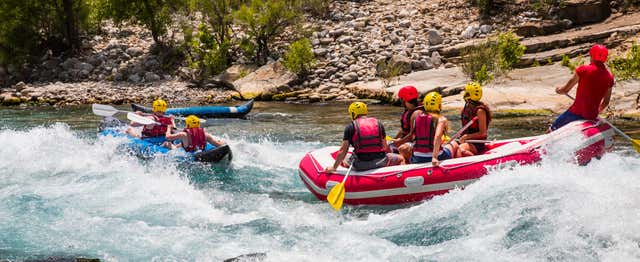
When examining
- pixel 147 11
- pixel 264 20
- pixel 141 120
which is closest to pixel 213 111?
pixel 141 120

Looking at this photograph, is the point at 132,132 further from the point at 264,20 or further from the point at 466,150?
the point at 264,20

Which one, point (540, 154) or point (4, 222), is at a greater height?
point (540, 154)

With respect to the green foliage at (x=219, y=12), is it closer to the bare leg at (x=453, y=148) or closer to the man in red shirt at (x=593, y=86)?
the bare leg at (x=453, y=148)

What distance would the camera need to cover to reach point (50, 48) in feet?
96.2

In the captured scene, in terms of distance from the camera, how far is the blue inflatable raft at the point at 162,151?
9.34m

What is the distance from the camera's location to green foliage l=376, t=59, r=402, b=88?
2002cm

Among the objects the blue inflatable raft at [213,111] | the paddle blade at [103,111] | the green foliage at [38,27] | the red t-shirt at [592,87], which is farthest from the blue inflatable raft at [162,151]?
the green foliage at [38,27]

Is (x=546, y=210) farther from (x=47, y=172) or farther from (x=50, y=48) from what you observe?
(x=50, y=48)

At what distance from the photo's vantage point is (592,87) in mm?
6984

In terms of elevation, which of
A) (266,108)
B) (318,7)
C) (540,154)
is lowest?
(266,108)

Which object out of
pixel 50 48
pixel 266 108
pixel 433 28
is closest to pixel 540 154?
pixel 266 108

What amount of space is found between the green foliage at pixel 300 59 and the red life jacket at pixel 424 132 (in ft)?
50.9

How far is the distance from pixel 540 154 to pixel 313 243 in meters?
2.87

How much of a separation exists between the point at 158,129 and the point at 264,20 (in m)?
14.3
